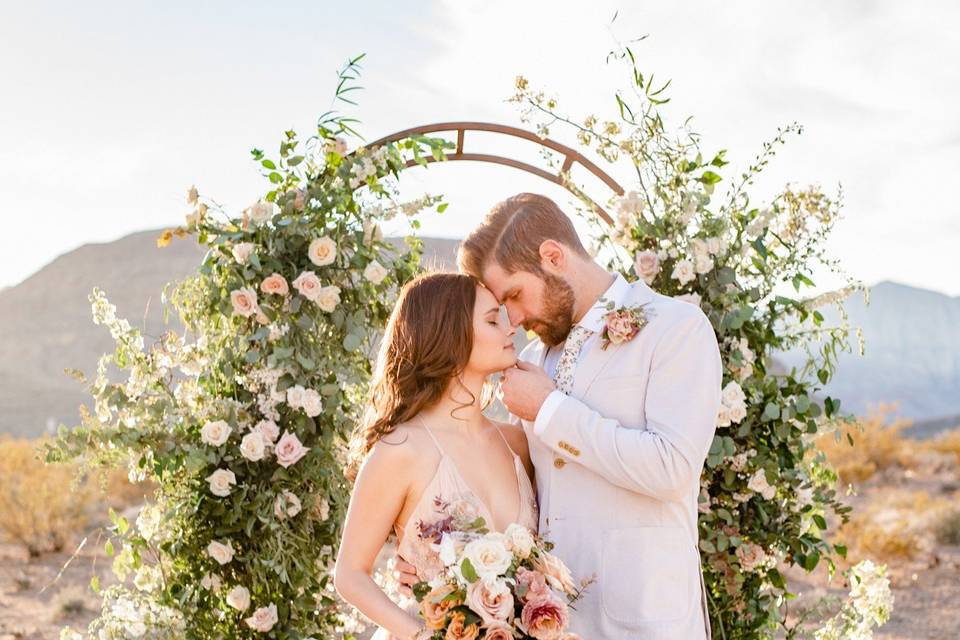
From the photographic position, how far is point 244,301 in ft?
12.9

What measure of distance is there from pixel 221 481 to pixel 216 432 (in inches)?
7.8

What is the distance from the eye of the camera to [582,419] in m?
2.64

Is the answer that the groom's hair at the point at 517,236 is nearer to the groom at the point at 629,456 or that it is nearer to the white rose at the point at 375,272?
the groom at the point at 629,456

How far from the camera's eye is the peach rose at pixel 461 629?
2215 millimetres

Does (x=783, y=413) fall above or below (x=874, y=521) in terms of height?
above

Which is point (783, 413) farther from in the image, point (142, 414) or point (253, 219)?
point (142, 414)

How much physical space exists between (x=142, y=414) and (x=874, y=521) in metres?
11.7

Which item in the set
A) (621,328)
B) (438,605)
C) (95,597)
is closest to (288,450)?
(621,328)

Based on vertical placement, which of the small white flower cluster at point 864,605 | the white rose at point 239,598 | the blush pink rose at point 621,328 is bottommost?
the small white flower cluster at point 864,605

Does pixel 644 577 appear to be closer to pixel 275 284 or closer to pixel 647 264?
pixel 647 264

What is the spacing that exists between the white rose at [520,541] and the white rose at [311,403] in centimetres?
173

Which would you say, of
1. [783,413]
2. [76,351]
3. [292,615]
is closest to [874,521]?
[783,413]

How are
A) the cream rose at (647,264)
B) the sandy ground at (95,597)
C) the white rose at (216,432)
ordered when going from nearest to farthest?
1. the white rose at (216,432)
2. the cream rose at (647,264)
3. the sandy ground at (95,597)

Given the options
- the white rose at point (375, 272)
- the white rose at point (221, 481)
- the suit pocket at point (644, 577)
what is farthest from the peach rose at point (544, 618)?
the white rose at point (375, 272)
